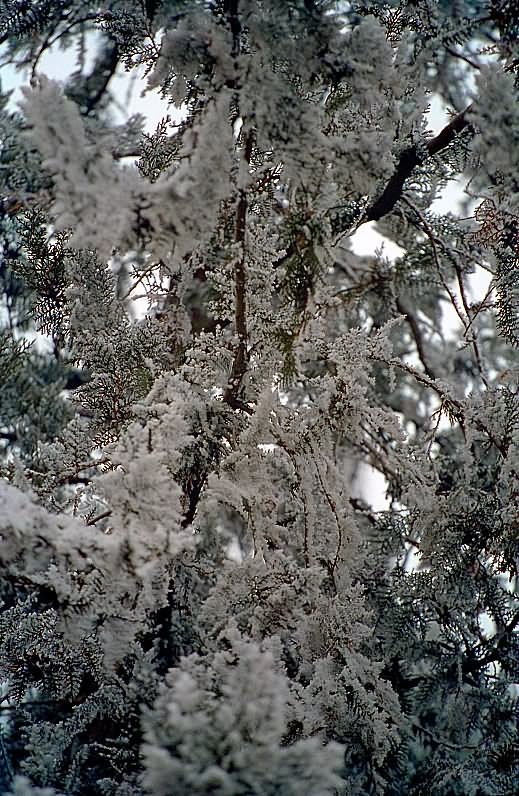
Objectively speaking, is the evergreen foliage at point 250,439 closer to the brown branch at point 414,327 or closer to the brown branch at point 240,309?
the brown branch at point 240,309

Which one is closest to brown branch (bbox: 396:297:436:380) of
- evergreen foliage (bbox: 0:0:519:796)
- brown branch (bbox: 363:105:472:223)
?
evergreen foliage (bbox: 0:0:519:796)

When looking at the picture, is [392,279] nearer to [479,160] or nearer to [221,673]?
[479,160]

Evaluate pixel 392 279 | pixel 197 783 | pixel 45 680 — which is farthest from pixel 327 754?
pixel 392 279

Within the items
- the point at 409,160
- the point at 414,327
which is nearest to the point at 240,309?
the point at 409,160

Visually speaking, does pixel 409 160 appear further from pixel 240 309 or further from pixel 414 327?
pixel 414 327

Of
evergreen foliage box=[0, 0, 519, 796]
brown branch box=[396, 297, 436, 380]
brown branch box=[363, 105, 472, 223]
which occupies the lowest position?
evergreen foliage box=[0, 0, 519, 796]

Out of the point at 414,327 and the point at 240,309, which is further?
the point at 414,327

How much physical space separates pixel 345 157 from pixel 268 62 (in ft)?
0.28

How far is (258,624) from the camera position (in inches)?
22.7

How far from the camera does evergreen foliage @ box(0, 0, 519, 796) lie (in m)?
0.42

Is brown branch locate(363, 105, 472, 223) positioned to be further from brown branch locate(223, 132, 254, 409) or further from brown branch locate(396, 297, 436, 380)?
brown branch locate(396, 297, 436, 380)

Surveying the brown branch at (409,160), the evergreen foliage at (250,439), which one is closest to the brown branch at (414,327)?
the evergreen foliage at (250,439)

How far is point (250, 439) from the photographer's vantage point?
0.60 metres

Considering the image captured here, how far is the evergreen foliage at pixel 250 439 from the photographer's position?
1.39ft
